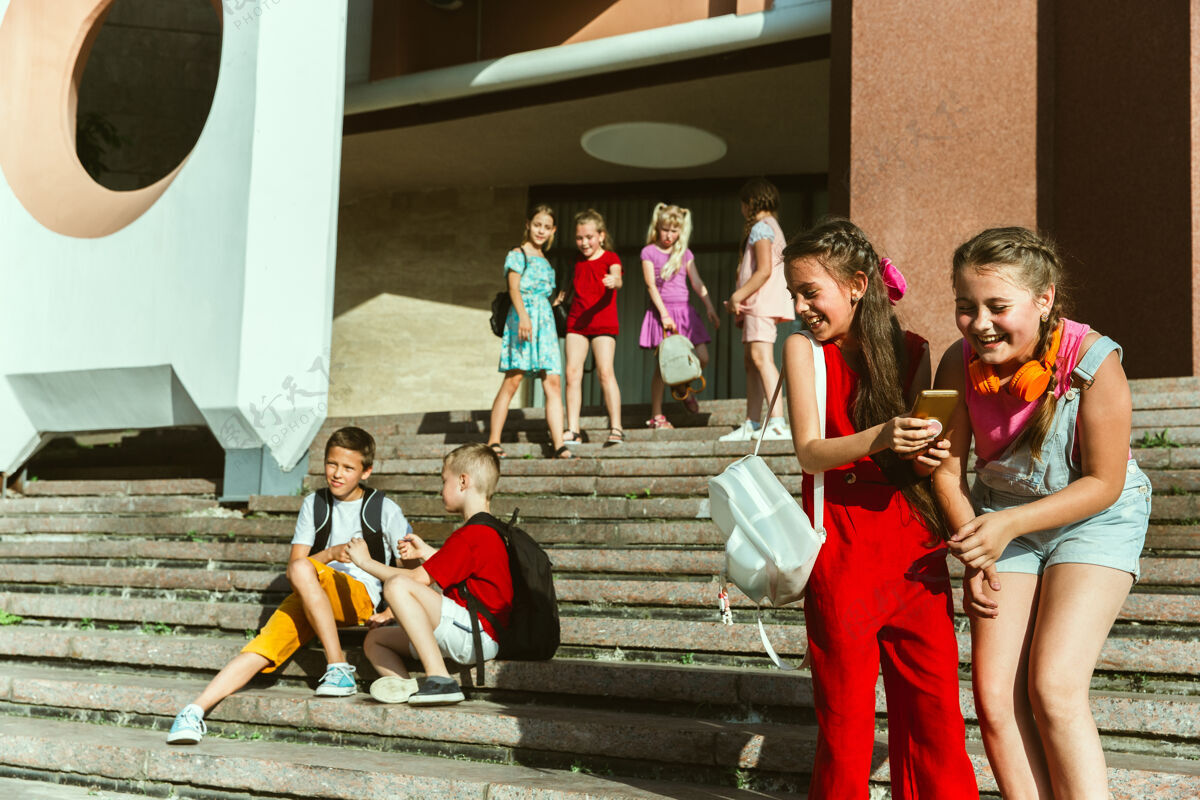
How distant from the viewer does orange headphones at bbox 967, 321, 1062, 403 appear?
7.98 ft

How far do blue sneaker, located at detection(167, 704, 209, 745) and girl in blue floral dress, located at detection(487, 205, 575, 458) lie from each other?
132 inches

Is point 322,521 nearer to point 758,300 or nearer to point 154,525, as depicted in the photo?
point 154,525

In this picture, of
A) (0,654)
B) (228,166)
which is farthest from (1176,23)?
(0,654)

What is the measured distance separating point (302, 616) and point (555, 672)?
1178 millimetres

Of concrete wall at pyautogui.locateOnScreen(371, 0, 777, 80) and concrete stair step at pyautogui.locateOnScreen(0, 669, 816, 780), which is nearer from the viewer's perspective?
concrete stair step at pyautogui.locateOnScreen(0, 669, 816, 780)

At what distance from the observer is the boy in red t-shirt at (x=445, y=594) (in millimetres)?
4266

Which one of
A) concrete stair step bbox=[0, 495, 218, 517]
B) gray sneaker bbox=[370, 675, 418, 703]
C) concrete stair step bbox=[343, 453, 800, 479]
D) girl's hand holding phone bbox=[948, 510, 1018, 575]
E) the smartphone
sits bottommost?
gray sneaker bbox=[370, 675, 418, 703]

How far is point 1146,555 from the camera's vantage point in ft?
15.4

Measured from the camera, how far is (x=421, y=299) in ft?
47.8

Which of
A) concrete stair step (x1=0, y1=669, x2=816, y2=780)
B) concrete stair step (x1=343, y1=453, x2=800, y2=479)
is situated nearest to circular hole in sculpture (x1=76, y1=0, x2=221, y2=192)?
concrete stair step (x1=343, y1=453, x2=800, y2=479)

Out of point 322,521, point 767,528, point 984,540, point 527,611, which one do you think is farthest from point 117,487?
point 984,540

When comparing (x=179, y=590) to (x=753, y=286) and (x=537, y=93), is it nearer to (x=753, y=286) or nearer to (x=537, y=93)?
(x=753, y=286)

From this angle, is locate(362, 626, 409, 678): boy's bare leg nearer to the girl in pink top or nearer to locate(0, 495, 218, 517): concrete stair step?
the girl in pink top

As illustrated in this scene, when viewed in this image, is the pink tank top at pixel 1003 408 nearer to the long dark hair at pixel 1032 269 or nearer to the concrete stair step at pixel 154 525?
the long dark hair at pixel 1032 269
